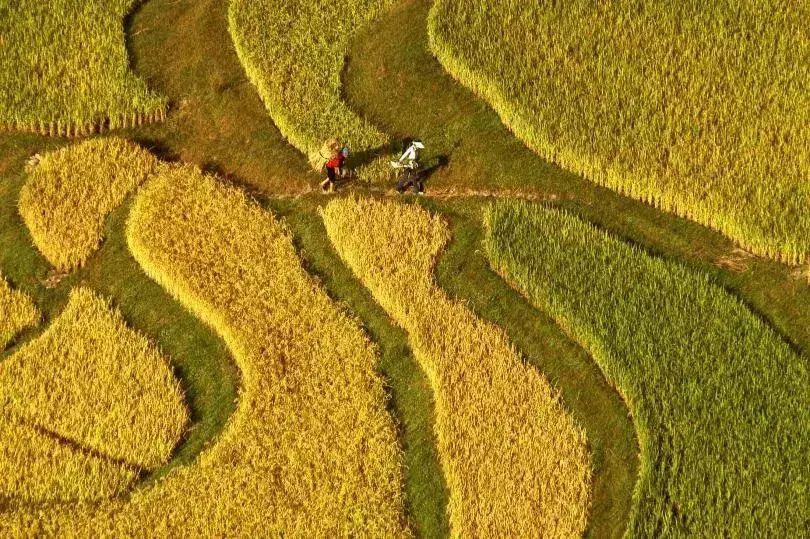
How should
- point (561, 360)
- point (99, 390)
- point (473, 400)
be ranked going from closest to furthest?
point (473, 400) < point (99, 390) < point (561, 360)

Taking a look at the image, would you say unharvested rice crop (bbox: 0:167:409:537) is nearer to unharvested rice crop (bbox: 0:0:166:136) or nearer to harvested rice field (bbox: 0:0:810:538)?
harvested rice field (bbox: 0:0:810:538)

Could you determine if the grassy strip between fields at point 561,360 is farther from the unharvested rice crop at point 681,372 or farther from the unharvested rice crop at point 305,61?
the unharvested rice crop at point 305,61

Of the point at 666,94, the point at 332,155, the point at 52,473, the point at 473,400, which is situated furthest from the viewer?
the point at 666,94

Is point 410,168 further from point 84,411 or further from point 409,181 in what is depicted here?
point 84,411

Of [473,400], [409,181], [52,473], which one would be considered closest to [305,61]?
[409,181]

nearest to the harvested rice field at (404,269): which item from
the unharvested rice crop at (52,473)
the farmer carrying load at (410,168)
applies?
the unharvested rice crop at (52,473)

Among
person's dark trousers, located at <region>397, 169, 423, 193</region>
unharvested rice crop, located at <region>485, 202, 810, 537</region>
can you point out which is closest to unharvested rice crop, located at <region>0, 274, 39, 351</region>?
person's dark trousers, located at <region>397, 169, 423, 193</region>
